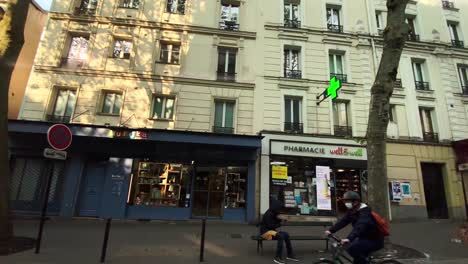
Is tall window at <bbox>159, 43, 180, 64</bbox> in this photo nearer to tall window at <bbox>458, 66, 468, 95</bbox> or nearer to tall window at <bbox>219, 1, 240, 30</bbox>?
tall window at <bbox>219, 1, 240, 30</bbox>

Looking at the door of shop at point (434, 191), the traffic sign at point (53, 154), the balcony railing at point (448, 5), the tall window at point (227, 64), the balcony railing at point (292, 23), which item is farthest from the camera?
the balcony railing at point (448, 5)

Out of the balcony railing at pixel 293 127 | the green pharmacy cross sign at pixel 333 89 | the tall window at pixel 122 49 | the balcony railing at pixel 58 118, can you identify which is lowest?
the balcony railing at pixel 58 118

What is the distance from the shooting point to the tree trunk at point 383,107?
23.0 ft

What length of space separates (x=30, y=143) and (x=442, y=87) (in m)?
20.6

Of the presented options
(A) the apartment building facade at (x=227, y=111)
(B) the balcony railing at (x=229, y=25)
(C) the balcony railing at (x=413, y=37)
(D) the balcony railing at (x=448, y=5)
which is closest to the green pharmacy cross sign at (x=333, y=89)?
(A) the apartment building facade at (x=227, y=111)

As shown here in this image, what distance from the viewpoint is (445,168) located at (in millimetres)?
14836

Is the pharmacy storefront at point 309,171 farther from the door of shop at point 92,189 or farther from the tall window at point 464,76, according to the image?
the tall window at point 464,76

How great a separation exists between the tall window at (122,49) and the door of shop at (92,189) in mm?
5291

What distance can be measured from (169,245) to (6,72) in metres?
5.96

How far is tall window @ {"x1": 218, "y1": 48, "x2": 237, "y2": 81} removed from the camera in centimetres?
1429

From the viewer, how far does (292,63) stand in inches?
602

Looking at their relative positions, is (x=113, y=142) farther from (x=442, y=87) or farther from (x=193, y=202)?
(x=442, y=87)

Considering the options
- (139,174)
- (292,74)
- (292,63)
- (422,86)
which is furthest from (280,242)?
(422,86)

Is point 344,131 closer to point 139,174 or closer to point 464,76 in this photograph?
point 464,76
